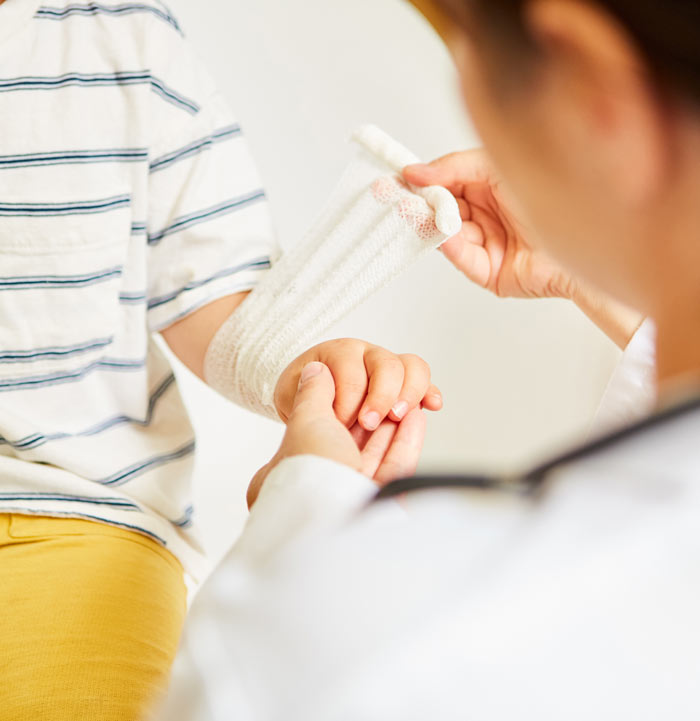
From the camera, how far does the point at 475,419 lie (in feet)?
3.96

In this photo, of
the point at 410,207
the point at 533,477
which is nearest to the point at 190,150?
the point at 410,207

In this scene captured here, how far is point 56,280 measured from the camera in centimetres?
54

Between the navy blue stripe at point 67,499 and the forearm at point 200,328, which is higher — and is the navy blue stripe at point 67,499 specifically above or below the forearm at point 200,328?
below

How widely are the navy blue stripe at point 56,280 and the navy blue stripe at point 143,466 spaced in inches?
5.0

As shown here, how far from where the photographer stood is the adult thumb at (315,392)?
0.40 m

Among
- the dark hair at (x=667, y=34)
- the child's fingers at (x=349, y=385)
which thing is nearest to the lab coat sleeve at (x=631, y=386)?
the child's fingers at (x=349, y=385)

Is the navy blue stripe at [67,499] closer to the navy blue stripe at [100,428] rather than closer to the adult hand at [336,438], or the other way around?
the navy blue stripe at [100,428]

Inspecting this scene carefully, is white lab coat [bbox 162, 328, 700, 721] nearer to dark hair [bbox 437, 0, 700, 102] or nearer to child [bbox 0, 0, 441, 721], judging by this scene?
dark hair [bbox 437, 0, 700, 102]

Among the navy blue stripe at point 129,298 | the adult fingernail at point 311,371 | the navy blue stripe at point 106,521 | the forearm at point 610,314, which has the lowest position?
the navy blue stripe at point 106,521

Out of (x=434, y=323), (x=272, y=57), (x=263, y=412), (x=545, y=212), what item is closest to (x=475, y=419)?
(x=434, y=323)

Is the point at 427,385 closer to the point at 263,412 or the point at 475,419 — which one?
the point at 263,412

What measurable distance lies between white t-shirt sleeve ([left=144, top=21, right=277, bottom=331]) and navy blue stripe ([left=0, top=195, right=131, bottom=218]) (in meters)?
0.02

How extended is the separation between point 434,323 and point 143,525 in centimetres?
64

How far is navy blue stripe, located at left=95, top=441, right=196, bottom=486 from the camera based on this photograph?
559 mm
